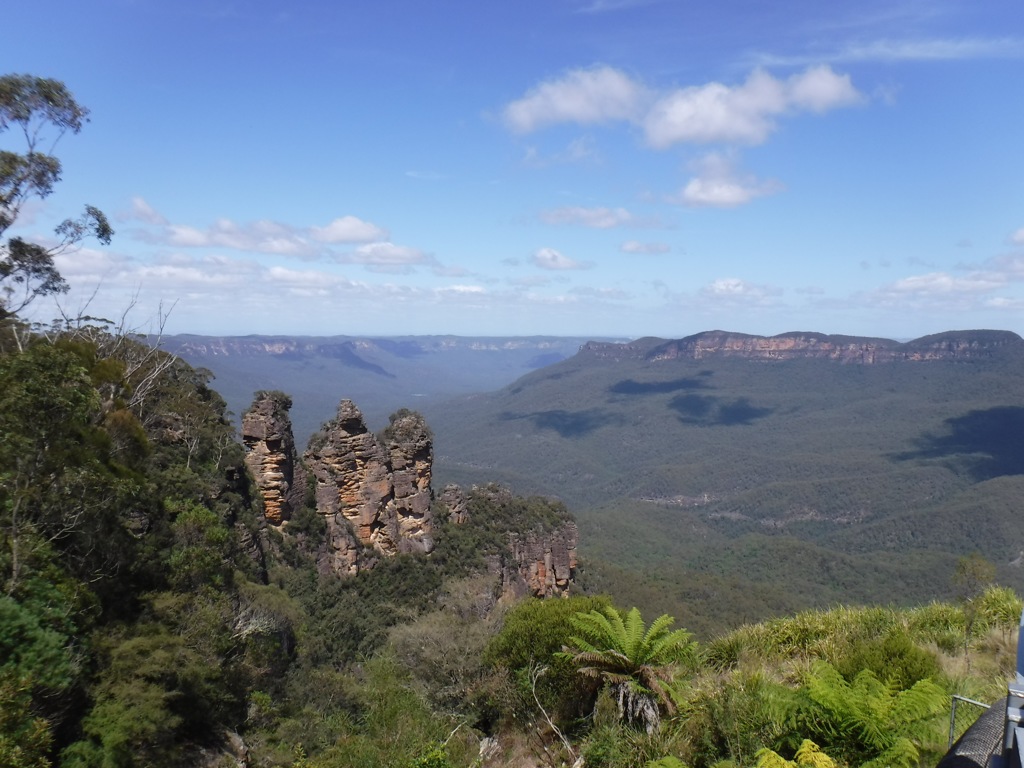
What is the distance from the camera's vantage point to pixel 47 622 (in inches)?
416

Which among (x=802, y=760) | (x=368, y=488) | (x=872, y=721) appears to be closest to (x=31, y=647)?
(x=802, y=760)

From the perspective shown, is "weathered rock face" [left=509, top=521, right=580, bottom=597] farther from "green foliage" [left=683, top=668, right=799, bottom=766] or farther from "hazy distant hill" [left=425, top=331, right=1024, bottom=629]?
"green foliage" [left=683, top=668, right=799, bottom=766]

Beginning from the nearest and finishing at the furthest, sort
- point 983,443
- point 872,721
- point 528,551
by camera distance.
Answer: point 872,721
point 528,551
point 983,443

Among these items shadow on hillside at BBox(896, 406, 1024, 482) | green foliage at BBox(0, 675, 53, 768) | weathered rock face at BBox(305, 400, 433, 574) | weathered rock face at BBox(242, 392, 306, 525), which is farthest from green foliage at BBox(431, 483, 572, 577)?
shadow on hillside at BBox(896, 406, 1024, 482)

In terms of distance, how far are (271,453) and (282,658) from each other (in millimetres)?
11412

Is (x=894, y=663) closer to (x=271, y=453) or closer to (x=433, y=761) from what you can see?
(x=433, y=761)

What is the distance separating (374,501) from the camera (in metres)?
35.2

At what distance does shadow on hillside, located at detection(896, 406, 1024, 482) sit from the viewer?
144875mm

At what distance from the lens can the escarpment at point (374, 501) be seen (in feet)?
105

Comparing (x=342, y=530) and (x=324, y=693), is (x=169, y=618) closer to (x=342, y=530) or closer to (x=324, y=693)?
(x=324, y=693)

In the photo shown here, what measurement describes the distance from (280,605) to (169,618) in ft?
27.7

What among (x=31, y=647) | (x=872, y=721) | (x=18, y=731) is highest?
(x=872, y=721)

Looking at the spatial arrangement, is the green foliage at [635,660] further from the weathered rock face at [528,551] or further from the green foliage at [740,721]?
the weathered rock face at [528,551]

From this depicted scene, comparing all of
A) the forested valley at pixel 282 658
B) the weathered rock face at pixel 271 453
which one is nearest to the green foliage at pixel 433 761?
the forested valley at pixel 282 658
